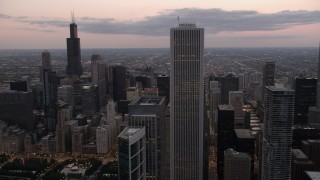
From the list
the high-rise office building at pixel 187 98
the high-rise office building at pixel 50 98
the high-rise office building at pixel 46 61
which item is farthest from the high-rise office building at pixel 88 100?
the high-rise office building at pixel 187 98

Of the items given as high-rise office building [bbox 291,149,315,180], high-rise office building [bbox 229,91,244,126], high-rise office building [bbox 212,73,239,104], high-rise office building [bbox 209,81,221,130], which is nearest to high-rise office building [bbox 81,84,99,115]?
high-rise office building [bbox 209,81,221,130]

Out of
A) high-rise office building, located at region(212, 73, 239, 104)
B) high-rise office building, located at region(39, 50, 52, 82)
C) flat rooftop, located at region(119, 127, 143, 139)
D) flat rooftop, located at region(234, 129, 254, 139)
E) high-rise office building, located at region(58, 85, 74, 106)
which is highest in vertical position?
high-rise office building, located at region(39, 50, 52, 82)

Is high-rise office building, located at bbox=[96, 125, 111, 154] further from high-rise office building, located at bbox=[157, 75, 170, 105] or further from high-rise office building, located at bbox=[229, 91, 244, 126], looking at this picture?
high-rise office building, located at bbox=[229, 91, 244, 126]

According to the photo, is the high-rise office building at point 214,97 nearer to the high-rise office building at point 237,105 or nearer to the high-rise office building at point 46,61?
the high-rise office building at point 237,105

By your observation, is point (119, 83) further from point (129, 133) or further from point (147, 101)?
point (129, 133)

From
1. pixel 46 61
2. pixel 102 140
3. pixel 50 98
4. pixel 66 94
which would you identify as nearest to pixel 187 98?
pixel 102 140

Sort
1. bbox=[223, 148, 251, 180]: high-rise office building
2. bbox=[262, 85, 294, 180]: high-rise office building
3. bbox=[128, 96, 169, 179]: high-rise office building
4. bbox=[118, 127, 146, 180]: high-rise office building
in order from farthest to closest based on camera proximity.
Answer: bbox=[223, 148, 251, 180]: high-rise office building < bbox=[262, 85, 294, 180]: high-rise office building < bbox=[128, 96, 169, 179]: high-rise office building < bbox=[118, 127, 146, 180]: high-rise office building

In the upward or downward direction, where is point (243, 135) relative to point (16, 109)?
downward
